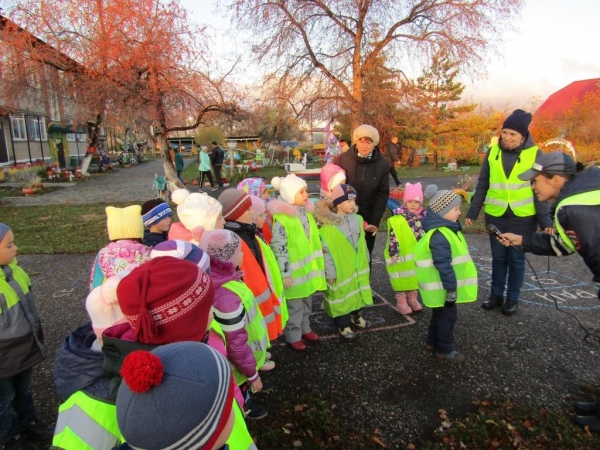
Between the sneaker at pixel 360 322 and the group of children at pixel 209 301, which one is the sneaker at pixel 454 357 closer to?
the group of children at pixel 209 301

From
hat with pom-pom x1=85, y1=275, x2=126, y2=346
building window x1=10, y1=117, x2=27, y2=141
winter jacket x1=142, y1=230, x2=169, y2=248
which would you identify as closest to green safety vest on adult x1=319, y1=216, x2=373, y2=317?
winter jacket x1=142, y1=230, x2=169, y2=248

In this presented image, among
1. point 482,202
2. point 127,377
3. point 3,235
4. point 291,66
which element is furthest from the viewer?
point 291,66

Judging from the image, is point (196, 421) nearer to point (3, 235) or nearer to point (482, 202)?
point (3, 235)

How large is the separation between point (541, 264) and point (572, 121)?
86.0ft

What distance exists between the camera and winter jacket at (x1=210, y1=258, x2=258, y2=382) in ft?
7.05

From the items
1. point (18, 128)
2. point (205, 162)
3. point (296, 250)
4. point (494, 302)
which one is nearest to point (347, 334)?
point (296, 250)

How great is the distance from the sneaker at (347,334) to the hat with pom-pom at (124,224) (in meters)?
2.19

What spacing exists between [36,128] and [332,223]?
100ft

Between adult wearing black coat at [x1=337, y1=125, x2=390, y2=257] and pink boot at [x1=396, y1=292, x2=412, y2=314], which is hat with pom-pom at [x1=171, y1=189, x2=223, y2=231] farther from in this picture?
pink boot at [x1=396, y1=292, x2=412, y2=314]

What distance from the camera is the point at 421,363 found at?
3396 millimetres

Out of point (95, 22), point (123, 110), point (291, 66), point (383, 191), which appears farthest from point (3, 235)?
point (291, 66)

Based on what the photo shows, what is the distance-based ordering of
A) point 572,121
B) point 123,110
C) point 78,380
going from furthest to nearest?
point 572,121 → point 123,110 → point 78,380

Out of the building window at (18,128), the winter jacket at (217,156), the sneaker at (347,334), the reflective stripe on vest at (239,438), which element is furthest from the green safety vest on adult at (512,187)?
the building window at (18,128)

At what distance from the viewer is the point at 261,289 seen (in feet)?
9.59
